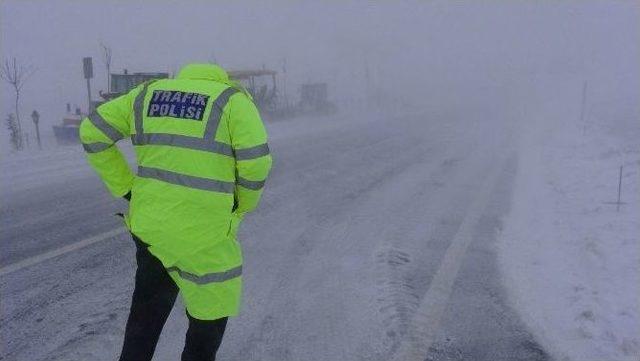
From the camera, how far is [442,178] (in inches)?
409

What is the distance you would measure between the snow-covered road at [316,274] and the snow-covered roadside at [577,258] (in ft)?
0.81

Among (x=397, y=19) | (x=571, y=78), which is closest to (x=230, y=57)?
(x=397, y=19)

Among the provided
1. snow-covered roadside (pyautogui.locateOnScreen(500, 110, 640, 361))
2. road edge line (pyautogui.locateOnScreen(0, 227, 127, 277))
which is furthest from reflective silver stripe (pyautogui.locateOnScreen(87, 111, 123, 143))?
snow-covered roadside (pyautogui.locateOnScreen(500, 110, 640, 361))

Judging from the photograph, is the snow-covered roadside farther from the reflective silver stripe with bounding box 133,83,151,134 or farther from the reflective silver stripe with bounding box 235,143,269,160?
the reflective silver stripe with bounding box 133,83,151,134

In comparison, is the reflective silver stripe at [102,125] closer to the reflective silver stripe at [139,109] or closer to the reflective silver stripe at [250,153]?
the reflective silver stripe at [139,109]

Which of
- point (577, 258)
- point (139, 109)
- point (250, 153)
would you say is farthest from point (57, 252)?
point (577, 258)

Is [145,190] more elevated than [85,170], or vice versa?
[145,190]

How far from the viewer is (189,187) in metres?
2.44

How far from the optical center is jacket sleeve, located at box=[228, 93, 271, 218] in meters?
2.45

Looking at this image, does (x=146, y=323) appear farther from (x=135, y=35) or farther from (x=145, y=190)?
(x=135, y=35)

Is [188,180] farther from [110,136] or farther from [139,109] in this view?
[110,136]

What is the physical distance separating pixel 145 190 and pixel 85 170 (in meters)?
8.66

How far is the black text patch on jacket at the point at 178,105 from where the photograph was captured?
2.43 metres

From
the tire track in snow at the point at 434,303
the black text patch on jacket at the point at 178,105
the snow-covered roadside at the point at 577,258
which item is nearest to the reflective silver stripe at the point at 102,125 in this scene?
the black text patch on jacket at the point at 178,105
